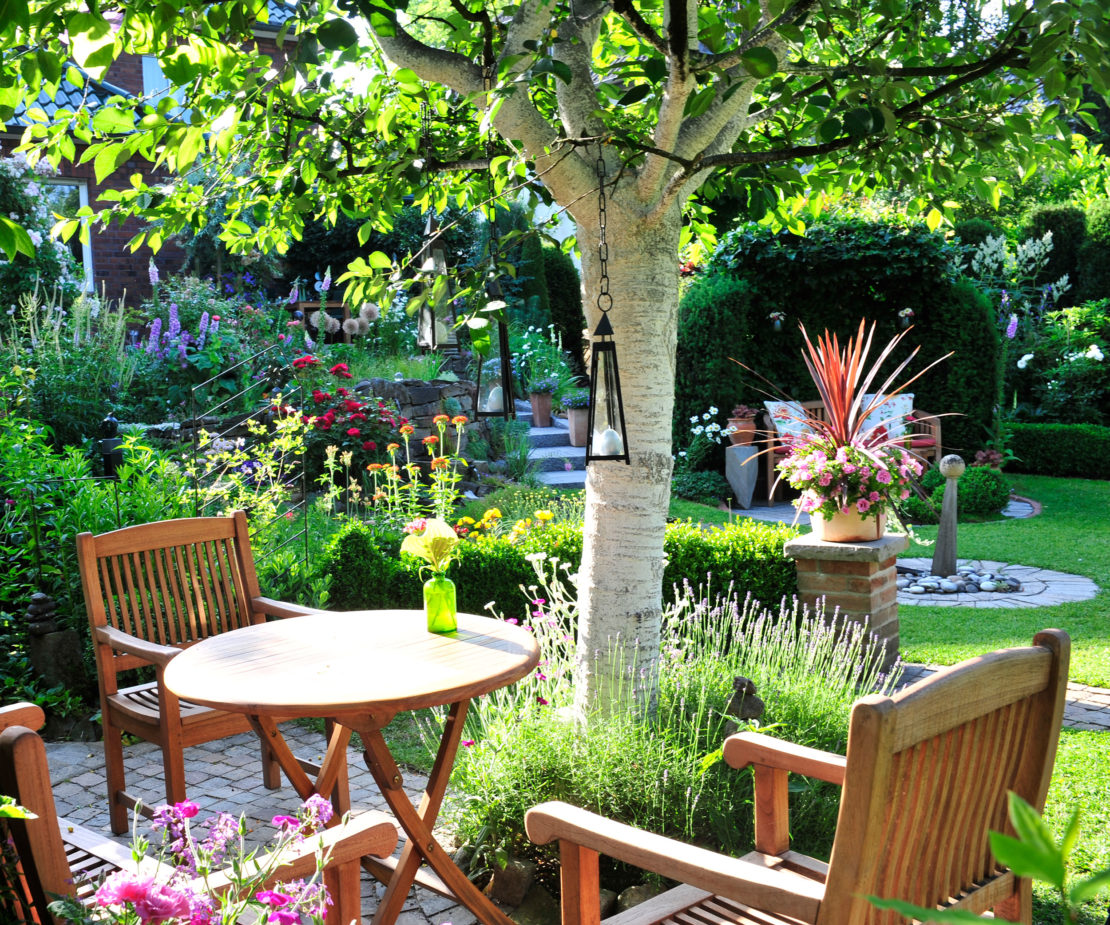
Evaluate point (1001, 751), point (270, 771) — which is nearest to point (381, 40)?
point (1001, 751)

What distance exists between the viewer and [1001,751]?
170 cm

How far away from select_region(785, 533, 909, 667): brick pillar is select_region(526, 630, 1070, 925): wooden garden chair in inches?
112

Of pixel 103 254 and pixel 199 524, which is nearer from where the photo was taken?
pixel 199 524

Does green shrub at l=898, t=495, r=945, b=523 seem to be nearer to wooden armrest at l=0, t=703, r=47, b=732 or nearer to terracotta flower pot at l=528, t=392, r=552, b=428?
terracotta flower pot at l=528, t=392, r=552, b=428

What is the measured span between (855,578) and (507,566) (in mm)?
1822

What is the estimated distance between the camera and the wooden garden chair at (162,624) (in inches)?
125

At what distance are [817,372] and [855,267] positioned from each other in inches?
232

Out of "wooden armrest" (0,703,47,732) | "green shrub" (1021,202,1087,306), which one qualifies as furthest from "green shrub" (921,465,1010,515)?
"wooden armrest" (0,703,47,732)

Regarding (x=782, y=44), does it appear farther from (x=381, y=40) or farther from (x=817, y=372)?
(x=817, y=372)

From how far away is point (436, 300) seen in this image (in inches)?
114

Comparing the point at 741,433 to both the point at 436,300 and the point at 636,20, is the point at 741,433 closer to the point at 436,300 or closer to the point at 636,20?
the point at 436,300

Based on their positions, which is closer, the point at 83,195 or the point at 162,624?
the point at 162,624

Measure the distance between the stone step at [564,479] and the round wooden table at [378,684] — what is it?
6.24m

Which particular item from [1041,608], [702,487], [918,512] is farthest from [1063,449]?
[1041,608]
